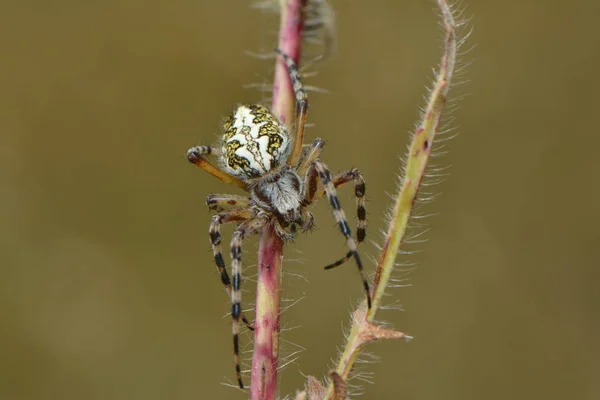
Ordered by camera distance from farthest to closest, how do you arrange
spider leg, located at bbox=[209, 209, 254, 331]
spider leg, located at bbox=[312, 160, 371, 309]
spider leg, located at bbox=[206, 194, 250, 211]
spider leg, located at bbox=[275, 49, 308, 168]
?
spider leg, located at bbox=[206, 194, 250, 211]
spider leg, located at bbox=[209, 209, 254, 331]
spider leg, located at bbox=[312, 160, 371, 309]
spider leg, located at bbox=[275, 49, 308, 168]

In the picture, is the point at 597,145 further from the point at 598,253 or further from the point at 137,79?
the point at 137,79

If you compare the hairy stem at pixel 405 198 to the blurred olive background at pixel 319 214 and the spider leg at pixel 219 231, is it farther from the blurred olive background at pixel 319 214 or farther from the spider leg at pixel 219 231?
the blurred olive background at pixel 319 214

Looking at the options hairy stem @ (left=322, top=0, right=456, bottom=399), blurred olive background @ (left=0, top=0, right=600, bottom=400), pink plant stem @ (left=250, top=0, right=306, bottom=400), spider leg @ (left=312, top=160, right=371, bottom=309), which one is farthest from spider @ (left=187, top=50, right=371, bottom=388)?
blurred olive background @ (left=0, top=0, right=600, bottom=400)

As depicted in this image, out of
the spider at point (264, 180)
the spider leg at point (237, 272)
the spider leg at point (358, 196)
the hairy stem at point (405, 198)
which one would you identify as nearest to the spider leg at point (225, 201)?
the spider at point (264, 180)

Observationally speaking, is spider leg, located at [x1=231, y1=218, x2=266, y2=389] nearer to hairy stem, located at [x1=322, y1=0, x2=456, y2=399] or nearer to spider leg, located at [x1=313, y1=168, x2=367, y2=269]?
spider leg, located at [x1=313, y1=168, x2=367, y2=269]

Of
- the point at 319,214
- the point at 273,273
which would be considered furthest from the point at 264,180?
the point at 319,214

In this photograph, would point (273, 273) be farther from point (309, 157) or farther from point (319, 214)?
point (319, 214)

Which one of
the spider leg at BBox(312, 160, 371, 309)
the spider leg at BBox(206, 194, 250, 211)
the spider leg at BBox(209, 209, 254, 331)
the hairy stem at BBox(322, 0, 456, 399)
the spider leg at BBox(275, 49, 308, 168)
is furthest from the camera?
the spider leg at BBox(206, 194, 250, 211)
